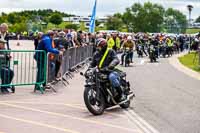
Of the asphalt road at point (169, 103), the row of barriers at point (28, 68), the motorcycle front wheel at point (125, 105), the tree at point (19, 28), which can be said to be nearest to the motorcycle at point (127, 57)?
the asphalt road at point (169, 103)

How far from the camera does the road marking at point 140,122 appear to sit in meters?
9.78

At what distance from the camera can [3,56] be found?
551 inches

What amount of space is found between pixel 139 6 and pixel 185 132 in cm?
12034

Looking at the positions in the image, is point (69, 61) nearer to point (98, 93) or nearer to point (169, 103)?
point (169, 103)

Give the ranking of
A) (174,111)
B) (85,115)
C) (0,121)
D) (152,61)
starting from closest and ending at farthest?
(0,121) → (85,115) → (174,111) → (152,61)

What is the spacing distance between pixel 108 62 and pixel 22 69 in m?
5.43

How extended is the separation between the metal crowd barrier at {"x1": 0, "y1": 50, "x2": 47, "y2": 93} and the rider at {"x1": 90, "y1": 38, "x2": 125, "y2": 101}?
275cm

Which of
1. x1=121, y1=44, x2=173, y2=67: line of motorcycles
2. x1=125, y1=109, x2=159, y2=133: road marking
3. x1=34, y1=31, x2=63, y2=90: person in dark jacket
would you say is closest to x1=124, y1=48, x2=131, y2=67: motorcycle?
x1=121, y1=44, x2=173, y2=67: line of motorcycles

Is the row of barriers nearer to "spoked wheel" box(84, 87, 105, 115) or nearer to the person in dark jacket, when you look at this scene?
the person in dark jacket

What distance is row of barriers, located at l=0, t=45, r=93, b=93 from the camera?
14141 millimetres

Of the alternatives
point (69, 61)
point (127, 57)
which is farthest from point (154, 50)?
point (69, 61)

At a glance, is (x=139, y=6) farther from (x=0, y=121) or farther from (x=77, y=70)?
(x=0, y=121)

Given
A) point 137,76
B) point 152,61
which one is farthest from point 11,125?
point 152,61

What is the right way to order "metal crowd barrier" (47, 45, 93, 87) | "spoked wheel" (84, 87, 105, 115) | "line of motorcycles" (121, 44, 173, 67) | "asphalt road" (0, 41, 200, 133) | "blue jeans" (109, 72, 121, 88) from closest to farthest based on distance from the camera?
"asphalt road" (0, 41, 200, 133)
"spoked wheel" (84, 87, 105, 115)
"blue jeans" (109, 72, 121, 88)
"metal crowd barrier" (47, 45, 93, 87)
"line of motorcycles" (121, 44, 173, 67)
